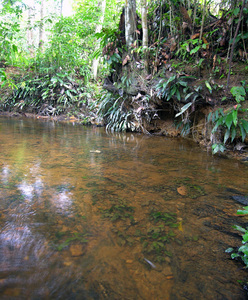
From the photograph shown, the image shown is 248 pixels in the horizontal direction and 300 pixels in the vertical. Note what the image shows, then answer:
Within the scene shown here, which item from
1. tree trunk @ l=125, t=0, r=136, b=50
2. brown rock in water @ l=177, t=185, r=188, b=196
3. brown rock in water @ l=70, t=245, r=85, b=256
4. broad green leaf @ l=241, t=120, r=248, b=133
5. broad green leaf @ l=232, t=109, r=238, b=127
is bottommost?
brown rock in water @ l=70, t=245, r=85, b=256

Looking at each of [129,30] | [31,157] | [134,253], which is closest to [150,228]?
[134,253]

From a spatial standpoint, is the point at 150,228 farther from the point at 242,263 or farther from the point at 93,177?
the point at 93,177

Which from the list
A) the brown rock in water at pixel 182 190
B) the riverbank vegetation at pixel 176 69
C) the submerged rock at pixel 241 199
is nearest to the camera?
the submerged rock at pixel 241 199

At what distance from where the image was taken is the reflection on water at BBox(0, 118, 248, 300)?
1.05 m

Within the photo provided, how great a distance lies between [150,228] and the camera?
5.01ft

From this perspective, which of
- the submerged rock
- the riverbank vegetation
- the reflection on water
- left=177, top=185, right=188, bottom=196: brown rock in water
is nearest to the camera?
the reflection on water

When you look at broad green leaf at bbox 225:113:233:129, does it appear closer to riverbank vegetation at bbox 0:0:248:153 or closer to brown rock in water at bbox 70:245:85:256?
riverbank vegetation at bbox 0:0:248:153

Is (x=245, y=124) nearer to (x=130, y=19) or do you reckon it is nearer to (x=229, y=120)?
(x=229, y=120)

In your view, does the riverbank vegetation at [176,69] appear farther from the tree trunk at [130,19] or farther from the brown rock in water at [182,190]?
the brown rock in water at [182,190]

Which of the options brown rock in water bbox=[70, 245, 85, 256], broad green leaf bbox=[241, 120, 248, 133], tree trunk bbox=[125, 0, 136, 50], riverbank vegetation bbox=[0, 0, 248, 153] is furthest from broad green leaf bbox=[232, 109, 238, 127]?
tree trunk bbox=[125, 0, 136, 50]

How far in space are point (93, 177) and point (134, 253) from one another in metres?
1.32

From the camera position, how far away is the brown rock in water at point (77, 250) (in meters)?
1.25

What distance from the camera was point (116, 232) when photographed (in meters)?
1.47

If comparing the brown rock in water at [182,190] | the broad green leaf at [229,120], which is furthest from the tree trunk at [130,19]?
the brown rock in water at [182,190]
